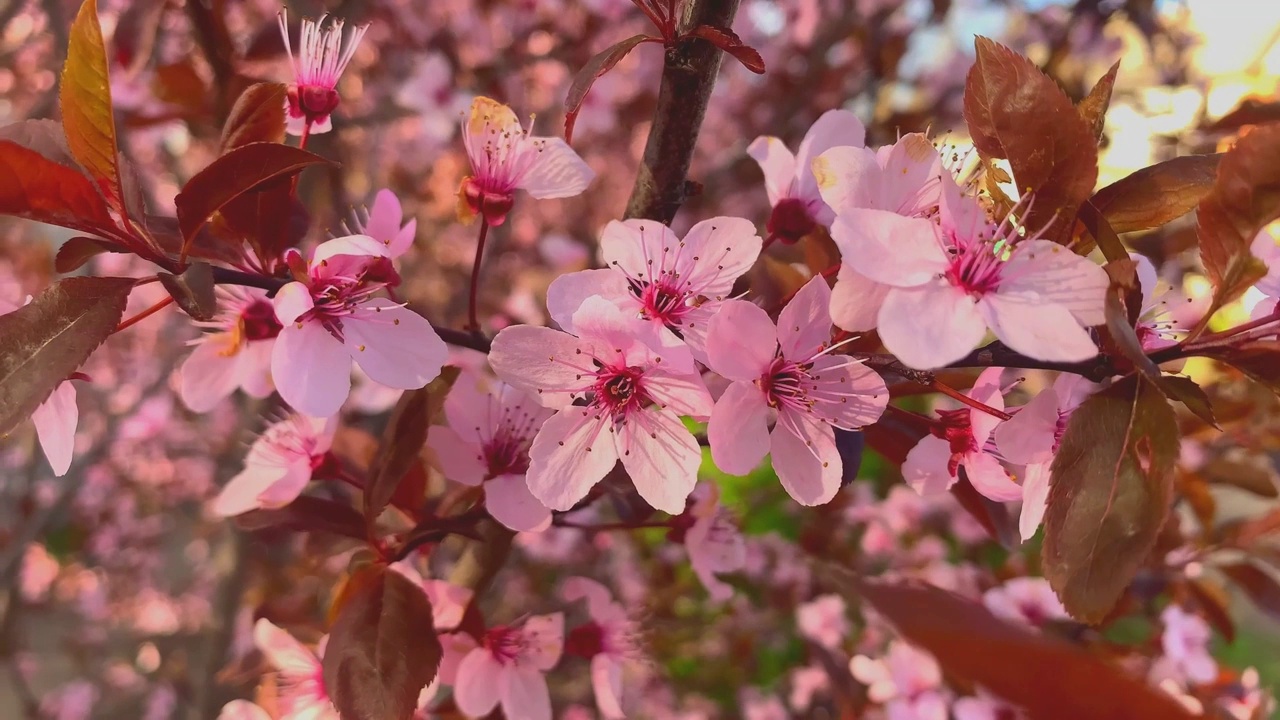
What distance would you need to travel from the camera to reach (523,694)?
0.63 m

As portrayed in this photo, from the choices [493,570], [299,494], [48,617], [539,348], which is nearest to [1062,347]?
[539,348]

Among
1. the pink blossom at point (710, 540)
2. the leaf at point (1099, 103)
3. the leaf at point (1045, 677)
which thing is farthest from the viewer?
the pink blossom at point (710, 540)

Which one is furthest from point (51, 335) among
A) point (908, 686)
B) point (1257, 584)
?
point (1257, 584)

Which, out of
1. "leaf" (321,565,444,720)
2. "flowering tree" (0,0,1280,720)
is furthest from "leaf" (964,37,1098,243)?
"leaf" (321,565,444,720)

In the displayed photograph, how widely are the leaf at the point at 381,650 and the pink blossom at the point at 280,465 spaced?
0.12 metres

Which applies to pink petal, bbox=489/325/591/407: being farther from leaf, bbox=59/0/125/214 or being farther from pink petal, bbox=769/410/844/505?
leaf, bbox=59/0/125/214

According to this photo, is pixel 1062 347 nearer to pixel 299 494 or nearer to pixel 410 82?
pixel 299 494

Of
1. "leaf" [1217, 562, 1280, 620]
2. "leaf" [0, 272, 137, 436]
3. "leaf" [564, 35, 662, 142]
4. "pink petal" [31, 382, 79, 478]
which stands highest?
"leaf" [564, 35, 662, 142]

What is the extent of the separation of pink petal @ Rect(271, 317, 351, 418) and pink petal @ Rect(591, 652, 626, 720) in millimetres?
417

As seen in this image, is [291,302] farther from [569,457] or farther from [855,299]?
[855,299]

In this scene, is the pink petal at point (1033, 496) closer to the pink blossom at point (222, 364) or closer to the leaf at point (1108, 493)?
the leaf at point (1108, 493)

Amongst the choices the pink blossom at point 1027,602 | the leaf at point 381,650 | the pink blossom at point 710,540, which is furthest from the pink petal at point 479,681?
the pink blossom at point 1027,602

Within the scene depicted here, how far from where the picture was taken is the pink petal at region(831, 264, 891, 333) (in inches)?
16.3

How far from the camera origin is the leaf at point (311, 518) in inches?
23.0
